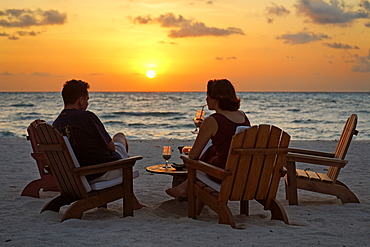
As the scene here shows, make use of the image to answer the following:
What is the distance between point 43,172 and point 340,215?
11.1ft

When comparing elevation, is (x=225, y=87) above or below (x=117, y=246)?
above

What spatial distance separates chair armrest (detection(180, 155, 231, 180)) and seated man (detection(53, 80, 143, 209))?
2.52 feet

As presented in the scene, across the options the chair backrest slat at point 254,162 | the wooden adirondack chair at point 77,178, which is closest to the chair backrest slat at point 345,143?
the chair backrest slat at point 254,162

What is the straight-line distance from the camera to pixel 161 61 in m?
34.5

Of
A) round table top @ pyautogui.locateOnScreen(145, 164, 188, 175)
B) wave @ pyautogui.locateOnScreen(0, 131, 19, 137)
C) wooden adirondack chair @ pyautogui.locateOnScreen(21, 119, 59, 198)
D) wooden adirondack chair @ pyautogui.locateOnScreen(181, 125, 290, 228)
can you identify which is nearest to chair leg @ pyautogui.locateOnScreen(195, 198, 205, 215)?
wooden adirondack chair @ pyautogui.locateOnScreen(181, 125, 290, 228)

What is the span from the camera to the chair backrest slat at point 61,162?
4355 millimetres

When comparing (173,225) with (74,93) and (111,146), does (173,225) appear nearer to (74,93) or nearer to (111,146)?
(111,146)

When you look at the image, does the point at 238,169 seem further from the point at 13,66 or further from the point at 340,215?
the point at 13,66

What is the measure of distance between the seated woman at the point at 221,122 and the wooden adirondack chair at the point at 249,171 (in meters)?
0.19

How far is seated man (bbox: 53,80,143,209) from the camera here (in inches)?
180

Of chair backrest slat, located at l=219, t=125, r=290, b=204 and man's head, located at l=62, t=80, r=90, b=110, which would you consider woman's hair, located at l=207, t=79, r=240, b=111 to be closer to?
chair backrest slat, located at l=219, t=125, r=290, b=204

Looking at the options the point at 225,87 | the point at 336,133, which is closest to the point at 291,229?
the point at 225,87

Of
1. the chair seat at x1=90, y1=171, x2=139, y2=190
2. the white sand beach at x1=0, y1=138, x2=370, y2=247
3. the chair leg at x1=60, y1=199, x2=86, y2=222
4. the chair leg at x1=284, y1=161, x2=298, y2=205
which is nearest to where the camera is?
the white sand beach at x1=0, y1=138, x2=370, y2=247

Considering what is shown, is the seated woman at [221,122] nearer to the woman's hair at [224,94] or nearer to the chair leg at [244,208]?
the woman's hair at [224,94]
